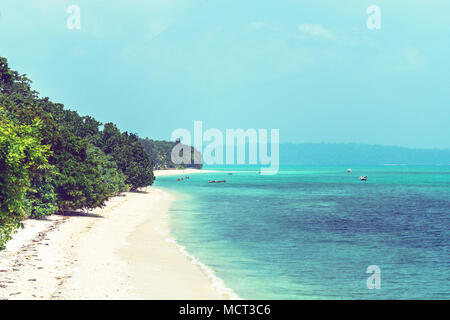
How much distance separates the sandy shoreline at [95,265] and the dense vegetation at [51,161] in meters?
1.98

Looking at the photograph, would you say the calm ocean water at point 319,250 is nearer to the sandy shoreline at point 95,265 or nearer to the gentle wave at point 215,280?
the gentle wave at point 215,280

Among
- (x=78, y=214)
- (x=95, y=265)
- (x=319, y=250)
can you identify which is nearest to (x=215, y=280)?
(x=95, y=265)

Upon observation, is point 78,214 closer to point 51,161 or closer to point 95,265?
point 51,161

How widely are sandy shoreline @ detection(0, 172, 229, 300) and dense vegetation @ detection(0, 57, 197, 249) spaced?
1.98 metres

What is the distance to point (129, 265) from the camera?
27.2 m

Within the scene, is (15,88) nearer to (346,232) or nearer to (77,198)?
(77,198)

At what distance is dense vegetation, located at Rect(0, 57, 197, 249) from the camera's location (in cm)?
2414

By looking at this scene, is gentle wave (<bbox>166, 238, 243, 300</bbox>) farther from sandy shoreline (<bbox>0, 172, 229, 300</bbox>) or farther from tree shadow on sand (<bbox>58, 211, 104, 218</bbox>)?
tree shadow on sand (<bbox>58, 211, 104, 218</bbox>)

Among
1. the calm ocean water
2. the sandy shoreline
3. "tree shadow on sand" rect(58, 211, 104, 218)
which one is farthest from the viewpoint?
"tree shadow on sand" rect(58, 211, 104, 218)

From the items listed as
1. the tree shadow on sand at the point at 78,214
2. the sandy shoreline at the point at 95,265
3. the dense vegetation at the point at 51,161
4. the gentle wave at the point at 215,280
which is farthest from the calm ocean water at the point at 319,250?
the dense vegetation at the point at 51,161

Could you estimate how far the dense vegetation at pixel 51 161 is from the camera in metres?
24.1

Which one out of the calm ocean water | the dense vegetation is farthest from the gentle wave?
the dense vegetation

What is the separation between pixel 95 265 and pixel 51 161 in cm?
2244
